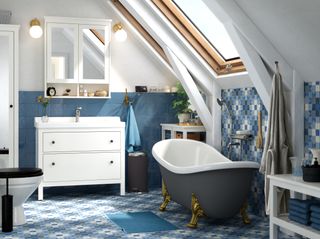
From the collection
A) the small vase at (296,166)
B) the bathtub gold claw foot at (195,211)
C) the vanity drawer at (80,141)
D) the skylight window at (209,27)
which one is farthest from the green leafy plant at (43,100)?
the small vase at (296,166)

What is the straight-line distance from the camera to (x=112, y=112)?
6.32 meters

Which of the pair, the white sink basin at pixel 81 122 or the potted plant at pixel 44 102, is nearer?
the white sink basin at pixel 81 122

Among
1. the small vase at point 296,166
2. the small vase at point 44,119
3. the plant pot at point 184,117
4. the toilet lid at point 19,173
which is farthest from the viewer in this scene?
the plant pot at point 184,117

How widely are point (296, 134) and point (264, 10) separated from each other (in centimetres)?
108

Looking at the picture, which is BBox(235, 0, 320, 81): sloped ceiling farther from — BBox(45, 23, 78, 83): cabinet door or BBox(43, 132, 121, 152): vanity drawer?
BBox(45, 23, 78, 83): cabinet door

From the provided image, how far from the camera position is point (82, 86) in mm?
6137

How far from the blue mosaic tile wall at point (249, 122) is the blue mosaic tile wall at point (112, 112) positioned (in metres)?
1.13

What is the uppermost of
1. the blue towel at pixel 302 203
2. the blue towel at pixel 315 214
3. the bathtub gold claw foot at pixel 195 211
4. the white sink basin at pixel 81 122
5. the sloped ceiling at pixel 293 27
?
the sloped ceiling at pixel 293 27

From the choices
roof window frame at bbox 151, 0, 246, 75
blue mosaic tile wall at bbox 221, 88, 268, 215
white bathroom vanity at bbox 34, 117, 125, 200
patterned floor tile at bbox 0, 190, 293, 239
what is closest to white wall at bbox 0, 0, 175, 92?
white bathroom vanity at bbox 34, 117, 125, 200

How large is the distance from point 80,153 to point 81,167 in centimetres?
16

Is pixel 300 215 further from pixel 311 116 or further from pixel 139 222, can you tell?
pixel 139 222

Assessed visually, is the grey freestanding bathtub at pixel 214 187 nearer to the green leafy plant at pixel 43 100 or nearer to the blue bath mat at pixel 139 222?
the blue bath mat at pixel 139 222

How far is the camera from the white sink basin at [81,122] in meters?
5.56

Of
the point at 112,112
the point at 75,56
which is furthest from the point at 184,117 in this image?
the point at 75,56
